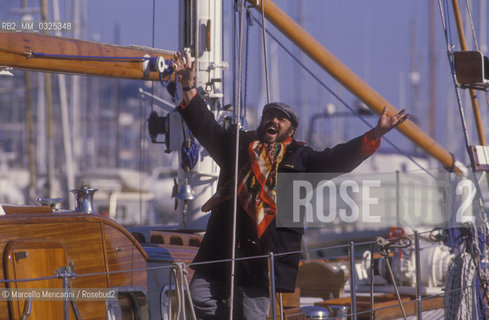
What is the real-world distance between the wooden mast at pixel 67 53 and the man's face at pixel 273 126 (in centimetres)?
193

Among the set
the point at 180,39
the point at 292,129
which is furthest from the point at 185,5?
the point at 292,129

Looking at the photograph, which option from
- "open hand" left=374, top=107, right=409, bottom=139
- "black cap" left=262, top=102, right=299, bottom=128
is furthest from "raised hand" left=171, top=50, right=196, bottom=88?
"open hand" left=374, top=107, right=409, bottom=139

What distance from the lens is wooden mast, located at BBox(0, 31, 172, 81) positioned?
5625 millimetres

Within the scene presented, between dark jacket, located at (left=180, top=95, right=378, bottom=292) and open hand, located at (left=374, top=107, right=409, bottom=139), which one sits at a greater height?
open hand, located at (left=374, top=107, right=409, bottom=139)

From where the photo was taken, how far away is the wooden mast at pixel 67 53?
5625 mm

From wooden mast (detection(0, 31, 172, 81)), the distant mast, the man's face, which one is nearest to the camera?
the man's face

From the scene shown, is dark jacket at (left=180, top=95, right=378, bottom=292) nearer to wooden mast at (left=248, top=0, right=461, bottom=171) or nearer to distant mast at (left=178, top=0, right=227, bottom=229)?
distant mast at (left=178, top=0, right=227, bottom=229)

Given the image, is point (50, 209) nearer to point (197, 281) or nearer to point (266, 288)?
point (197, 281)

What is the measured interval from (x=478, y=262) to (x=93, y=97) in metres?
31.6

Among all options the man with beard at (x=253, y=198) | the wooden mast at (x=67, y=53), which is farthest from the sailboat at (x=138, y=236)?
the man with beard at (x=253, y=198)

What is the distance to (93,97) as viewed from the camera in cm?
3641

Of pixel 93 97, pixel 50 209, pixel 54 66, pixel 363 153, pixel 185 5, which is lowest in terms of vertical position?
pixel 50 209

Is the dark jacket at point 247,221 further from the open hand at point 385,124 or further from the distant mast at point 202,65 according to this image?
the distant mast at point 202,65

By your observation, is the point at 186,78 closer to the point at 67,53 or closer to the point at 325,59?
the point at 67,53
